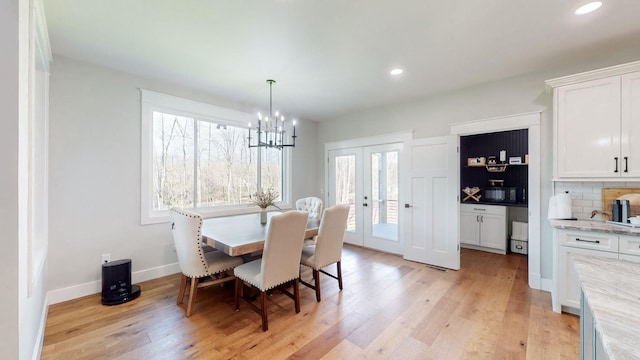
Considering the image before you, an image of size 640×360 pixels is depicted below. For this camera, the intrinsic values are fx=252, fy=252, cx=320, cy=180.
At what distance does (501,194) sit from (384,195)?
2383 mm

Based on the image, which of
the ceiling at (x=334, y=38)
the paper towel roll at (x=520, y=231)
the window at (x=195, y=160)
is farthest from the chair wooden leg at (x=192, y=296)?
the paper towel roll at (x=520, y=231)

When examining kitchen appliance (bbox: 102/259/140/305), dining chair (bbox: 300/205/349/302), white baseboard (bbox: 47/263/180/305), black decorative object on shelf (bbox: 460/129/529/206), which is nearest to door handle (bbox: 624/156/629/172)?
black decorative object on shelf (bbox: 460/129/529/206)

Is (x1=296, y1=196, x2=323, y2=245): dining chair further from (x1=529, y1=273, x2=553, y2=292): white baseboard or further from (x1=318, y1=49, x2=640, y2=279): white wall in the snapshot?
(x1=529, y1=273, x2=553, y2=292): white baseboard

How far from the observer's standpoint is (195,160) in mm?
3717

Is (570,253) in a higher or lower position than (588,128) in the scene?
lower

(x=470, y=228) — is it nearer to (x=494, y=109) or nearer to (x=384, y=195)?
(x=384, y=195)

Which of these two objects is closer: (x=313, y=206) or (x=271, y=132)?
(x=271, y=132)

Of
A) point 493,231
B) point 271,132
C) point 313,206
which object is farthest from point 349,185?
point 493,231

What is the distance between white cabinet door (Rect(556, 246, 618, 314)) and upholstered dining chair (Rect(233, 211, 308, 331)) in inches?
98.8

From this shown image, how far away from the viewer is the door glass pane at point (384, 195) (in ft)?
14.4

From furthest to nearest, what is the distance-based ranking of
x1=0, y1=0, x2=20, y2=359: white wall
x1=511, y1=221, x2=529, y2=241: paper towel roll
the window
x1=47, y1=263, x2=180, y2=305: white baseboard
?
1. x1=511, y1=221, x2=529, y2=241: paper towel roll
2. the window
3. x1=47, y1=263, x2=180, y2=305: white baseboard
4. x1=0, y1=0, x2=20, y2=359: white wall

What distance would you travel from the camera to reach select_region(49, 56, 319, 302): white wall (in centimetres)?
267

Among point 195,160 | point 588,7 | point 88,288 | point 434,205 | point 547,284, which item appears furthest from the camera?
point 434,205

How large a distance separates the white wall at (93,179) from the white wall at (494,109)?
348 cm
